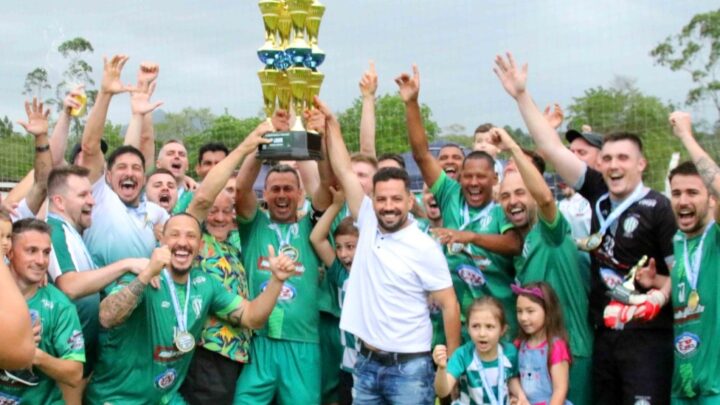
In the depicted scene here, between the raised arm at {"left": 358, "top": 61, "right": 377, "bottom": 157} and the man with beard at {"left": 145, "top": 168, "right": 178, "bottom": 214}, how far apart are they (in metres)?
1.46

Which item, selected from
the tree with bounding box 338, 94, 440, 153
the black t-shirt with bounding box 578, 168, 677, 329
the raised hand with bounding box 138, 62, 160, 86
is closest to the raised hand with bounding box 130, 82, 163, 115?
the raised hand with bounding box 138, 62, 160, 86

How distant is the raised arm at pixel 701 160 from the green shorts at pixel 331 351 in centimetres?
269

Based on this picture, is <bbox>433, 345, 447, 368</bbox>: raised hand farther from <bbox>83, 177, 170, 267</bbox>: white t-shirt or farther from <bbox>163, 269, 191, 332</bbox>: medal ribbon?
<bbox>83, 177, 170, 267</bbox>: white t-shirt

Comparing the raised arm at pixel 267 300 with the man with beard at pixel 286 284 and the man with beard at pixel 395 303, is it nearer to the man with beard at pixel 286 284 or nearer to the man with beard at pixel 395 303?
the man with beard at pixel 286 284

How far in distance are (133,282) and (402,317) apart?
161cm

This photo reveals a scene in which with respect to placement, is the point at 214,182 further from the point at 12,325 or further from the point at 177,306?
the point at 12,325

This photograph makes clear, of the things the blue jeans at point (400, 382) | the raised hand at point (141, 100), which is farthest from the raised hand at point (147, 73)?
the blue jeans at point (400, 382)

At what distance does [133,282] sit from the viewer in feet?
17.5

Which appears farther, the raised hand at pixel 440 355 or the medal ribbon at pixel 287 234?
the medal ribbon at pixel 287 234

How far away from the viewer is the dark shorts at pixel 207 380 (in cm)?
591

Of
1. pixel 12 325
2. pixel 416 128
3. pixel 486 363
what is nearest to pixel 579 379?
pixel 486 363

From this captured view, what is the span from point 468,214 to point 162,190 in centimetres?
228

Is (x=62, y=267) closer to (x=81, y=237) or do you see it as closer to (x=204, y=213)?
(x=81, y=237)

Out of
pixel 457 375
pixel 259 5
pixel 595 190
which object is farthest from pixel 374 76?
pixel 457 375
